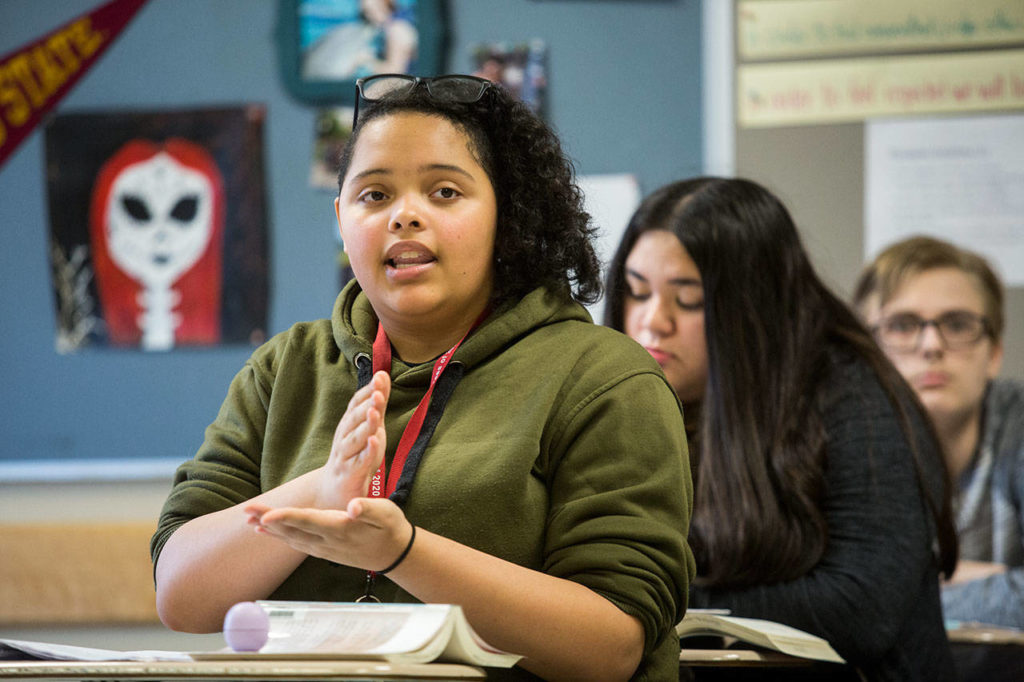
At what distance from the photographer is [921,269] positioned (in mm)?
2885

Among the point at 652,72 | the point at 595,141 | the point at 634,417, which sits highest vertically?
the point at 652,72

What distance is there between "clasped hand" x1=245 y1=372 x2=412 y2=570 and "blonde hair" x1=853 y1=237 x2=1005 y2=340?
2223 mm

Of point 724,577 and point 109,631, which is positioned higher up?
Answer: point 724,577

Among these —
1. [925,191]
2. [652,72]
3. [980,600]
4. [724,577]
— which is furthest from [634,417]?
[652,72]

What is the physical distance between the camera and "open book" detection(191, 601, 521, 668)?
0.86 meters

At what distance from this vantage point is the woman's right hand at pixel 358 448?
99cm

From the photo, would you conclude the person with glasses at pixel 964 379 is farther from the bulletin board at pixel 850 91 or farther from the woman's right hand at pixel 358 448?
the woman's right hand at pixel 358 448

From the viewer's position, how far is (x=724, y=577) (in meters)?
1.75

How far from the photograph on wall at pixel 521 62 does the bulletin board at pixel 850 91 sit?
2.16 ft

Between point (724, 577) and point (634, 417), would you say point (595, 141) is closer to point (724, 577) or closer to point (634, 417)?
point (724, 577)

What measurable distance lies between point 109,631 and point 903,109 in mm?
2981

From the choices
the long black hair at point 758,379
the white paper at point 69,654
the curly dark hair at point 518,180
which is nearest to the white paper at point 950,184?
the long black hair at point 758,379

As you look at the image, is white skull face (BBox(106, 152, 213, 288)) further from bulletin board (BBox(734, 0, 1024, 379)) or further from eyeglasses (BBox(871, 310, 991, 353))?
eyeglasses (BBox(871, 310, 991, 353))

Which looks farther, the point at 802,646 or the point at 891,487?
the point at 891,487
